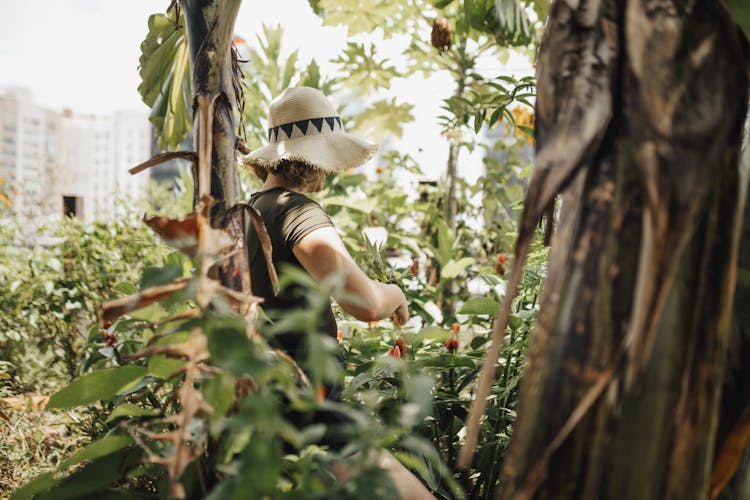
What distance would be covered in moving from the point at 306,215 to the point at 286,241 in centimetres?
8

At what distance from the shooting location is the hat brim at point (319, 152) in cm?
153

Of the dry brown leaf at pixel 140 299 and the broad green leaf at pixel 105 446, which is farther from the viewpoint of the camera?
the broad green leaf at pixel 105 446

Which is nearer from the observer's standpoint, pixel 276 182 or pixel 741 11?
pixel 741 11

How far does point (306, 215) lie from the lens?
1411 millimetres

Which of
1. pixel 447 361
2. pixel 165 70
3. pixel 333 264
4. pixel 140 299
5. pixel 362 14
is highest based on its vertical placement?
pixel 362 14

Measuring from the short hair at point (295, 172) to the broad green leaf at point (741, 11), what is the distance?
1094 millimetres

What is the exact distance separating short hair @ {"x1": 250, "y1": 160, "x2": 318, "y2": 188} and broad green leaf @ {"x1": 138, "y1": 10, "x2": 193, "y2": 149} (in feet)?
1.11

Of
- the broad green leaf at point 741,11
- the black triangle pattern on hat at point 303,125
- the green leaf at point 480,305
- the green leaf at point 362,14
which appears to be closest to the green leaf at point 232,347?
the broad green leaf at point 741,11

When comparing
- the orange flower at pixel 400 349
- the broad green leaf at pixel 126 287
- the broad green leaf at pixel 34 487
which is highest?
the broad green leaf at pixel 126 287

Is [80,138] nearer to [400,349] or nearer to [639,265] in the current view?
[400,349]

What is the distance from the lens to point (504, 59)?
3670 millimetres

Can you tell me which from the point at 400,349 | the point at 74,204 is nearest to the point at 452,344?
the point at 400,349

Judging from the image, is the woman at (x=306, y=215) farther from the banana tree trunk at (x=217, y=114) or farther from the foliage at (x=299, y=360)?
the banana tree trunk at (x=217, y=114)

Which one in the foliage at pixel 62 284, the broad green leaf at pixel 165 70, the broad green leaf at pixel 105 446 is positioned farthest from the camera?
the foliage at pixel 62 284
